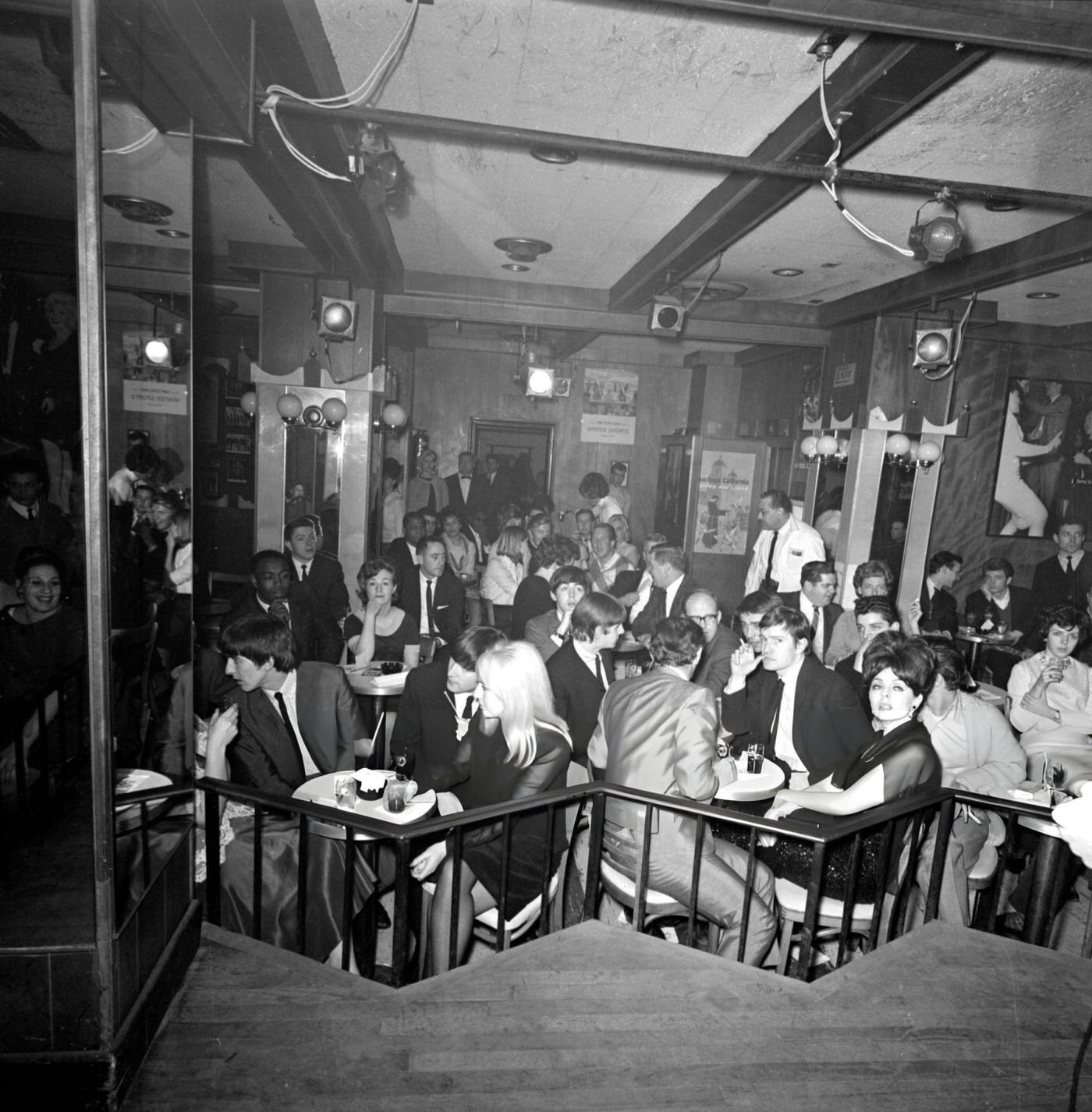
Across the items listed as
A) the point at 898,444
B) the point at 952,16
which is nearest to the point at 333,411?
the point at 898,444

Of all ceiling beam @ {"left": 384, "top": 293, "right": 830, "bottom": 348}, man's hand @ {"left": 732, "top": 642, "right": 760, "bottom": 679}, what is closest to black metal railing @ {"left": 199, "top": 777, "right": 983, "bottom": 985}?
man's hand @ {"left": 732, "top": 642, "right": 760, "bottom": 679}

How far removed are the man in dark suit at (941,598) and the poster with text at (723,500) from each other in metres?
4.29

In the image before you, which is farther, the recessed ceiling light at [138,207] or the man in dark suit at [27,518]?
the recessed ceiling light at [138,207]

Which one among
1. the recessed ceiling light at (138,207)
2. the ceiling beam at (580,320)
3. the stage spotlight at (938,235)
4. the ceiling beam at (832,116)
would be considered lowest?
the recessed ceiling light at (138,207)

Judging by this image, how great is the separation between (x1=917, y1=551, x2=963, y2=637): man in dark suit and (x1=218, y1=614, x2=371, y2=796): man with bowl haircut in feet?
15.0

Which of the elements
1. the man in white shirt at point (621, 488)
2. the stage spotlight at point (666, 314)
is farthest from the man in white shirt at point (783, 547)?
the man in white shirt at point (621, 488)

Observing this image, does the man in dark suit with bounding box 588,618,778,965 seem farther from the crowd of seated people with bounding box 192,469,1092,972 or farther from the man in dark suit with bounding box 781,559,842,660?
the man in dark suit with bounding box 781,559,842,660

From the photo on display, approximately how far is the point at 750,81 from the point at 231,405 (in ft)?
30.8

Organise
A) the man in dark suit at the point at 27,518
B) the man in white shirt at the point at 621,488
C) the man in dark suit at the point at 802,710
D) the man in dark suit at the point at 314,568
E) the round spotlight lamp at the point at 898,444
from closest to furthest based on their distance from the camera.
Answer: the man in dark suit at the point at 27,518, the man in dark suit at the point at 802,710, the man in dark suit at the point at 314,568, the round spotlight lamp at the point at 898,444, the man in white shirt at the point at 621,488

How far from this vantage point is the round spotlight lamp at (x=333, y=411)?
685cm

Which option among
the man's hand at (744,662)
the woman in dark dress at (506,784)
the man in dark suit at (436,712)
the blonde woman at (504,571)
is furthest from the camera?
the blonde woman at (504,571)

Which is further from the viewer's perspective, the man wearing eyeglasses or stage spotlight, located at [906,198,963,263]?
the man wearing eyeglasses

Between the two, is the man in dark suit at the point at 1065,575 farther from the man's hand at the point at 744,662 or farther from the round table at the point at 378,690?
the round table at the point at 378,690

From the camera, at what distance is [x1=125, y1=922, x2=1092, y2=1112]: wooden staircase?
2.29m
